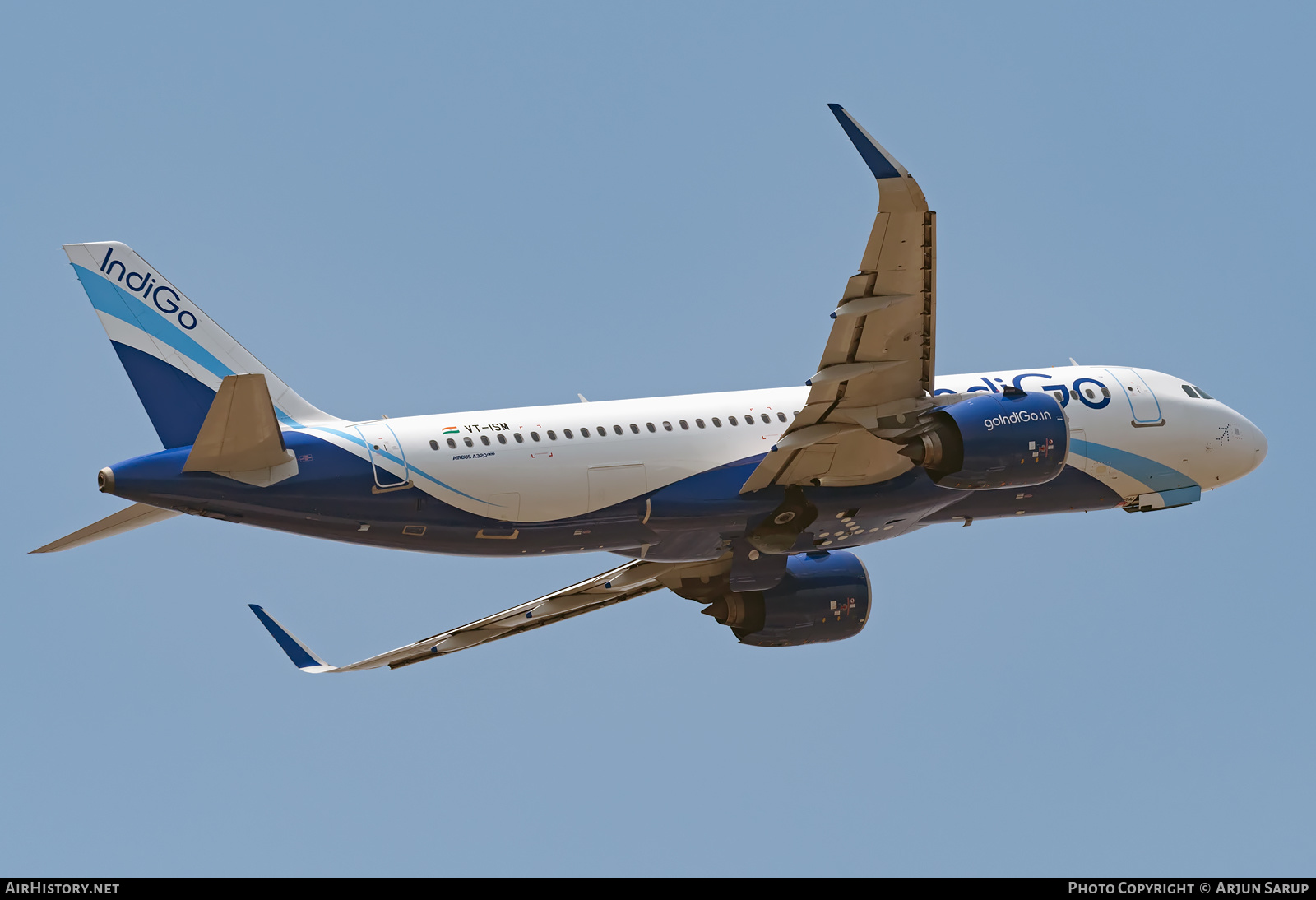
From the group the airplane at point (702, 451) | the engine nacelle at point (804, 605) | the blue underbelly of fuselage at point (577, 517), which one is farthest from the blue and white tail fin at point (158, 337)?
the engine nacelle at point (804, 605)

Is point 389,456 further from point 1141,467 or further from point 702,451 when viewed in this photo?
point 1141,467

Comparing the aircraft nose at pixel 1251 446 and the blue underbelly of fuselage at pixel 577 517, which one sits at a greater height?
the aircraft nose at pixel 1251 446

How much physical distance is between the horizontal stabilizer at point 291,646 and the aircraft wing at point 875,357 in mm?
10518

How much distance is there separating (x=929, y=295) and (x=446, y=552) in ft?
34.3

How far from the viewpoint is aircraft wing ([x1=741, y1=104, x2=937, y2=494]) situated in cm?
3038

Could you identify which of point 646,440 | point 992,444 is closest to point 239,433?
point 646,440

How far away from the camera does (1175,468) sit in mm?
40375

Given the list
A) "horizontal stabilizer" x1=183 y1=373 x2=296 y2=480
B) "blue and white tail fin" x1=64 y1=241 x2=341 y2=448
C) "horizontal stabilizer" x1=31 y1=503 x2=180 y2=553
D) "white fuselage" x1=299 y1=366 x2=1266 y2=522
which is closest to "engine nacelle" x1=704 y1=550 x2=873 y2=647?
"white fuselage" x1=299 y1=366 x2=1266 y2=522

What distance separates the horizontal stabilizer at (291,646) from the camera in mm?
39344

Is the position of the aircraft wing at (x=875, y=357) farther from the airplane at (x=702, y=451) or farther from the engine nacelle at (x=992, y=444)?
the engine nacelle at (x=992, y=444)

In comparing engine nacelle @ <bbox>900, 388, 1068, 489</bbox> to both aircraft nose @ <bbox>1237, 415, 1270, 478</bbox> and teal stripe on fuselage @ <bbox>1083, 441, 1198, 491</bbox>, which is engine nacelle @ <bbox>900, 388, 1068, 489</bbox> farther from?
aircraft nose @ <bbox>1237, 415, 1270, 478</bbox>

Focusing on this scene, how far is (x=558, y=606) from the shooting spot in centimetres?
4272

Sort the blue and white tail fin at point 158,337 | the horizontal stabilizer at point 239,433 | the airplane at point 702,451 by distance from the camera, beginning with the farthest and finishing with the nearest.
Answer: the blue and white tail fin at point 158,337, the airplane at point 702,451, the horizontal stabilizer at point 239,433

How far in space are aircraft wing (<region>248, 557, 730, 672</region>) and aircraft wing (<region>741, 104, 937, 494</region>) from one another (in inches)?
233
